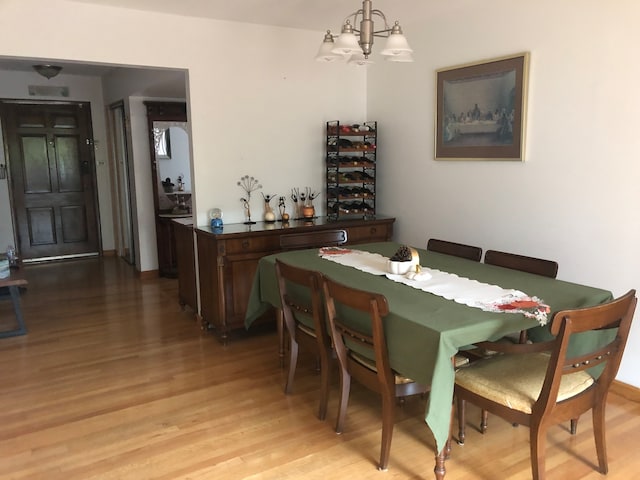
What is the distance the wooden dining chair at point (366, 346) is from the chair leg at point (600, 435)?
28.3 inches

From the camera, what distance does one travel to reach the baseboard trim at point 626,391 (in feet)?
9.65

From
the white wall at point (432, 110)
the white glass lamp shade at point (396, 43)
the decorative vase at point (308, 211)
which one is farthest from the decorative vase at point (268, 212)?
the white glass lamp shade at point (396, 43)

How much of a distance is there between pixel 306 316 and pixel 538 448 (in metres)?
1.26

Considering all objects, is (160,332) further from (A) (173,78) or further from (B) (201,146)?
(A) (173,78)

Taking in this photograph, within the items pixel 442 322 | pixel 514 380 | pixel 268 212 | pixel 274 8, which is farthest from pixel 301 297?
pixel 274 8

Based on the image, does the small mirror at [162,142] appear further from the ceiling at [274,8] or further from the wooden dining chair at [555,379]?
the wooden dining chair at [555,379]

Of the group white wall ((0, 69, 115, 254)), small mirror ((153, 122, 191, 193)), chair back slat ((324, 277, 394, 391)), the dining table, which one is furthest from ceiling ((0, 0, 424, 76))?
white wall ((0, 69, 115, 254))

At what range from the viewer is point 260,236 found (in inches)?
151

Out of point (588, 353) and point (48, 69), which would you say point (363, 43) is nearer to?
point (588, 353)

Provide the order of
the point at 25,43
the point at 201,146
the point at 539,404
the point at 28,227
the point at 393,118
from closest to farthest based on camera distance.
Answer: the point at 539,404 → the point at 25,43 → the point at 201,146 → the point at 393,118 → the point at 28,227

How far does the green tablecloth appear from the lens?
1.97 m

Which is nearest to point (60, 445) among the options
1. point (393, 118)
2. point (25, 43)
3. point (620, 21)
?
point (25, 43)

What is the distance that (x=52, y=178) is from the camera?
22.3ft

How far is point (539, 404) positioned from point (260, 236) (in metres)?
2.32
